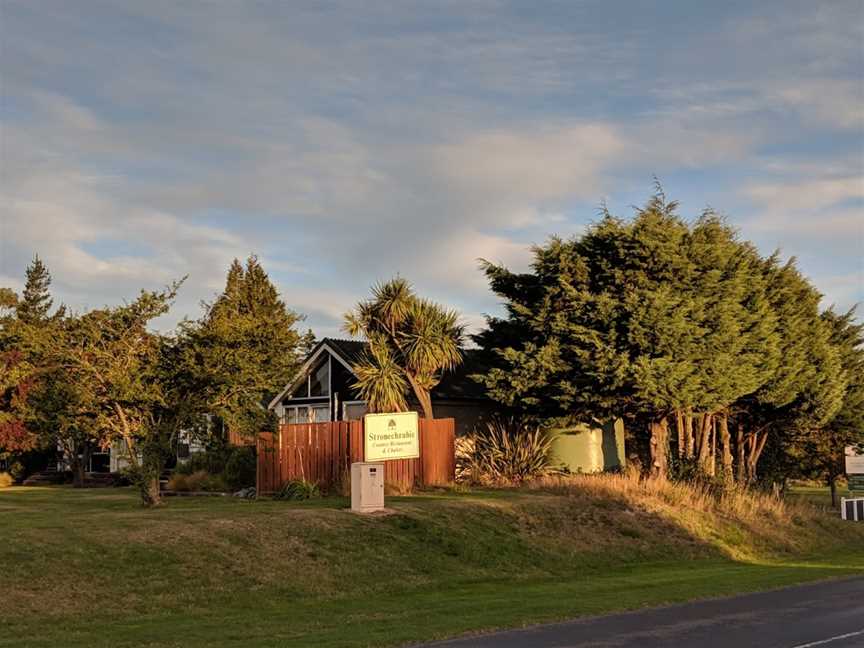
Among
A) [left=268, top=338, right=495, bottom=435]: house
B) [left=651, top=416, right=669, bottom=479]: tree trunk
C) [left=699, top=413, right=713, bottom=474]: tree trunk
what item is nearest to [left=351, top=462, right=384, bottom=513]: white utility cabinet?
[left=268, top=338, right=495, bottom=435]: house

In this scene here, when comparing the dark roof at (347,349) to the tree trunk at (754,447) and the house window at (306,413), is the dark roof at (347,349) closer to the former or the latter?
the house window at (306,413)

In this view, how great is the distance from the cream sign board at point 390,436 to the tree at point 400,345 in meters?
4.54

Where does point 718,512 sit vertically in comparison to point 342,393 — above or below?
below

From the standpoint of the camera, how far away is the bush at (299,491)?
29.8 meters

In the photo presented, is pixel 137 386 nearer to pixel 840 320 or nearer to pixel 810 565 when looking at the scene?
pixel 810 565

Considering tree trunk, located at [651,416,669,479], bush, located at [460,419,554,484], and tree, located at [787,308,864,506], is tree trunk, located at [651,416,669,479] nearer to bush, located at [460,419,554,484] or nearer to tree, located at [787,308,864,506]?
bush, located at [460,419,554,484]

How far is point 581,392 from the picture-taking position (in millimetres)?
33312

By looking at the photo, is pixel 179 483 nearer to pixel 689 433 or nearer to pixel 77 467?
pixel 77 467

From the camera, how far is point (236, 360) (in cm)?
2606

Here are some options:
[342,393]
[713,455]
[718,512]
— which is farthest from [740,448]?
[342,393]

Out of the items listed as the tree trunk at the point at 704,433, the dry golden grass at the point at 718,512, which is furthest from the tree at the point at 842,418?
the dry golden grass at the point at 718,512

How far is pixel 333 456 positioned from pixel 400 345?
529cm

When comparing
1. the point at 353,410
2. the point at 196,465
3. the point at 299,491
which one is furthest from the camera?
the point at 196,465

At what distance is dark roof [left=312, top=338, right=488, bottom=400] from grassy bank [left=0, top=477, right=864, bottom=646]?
748 centimetres
